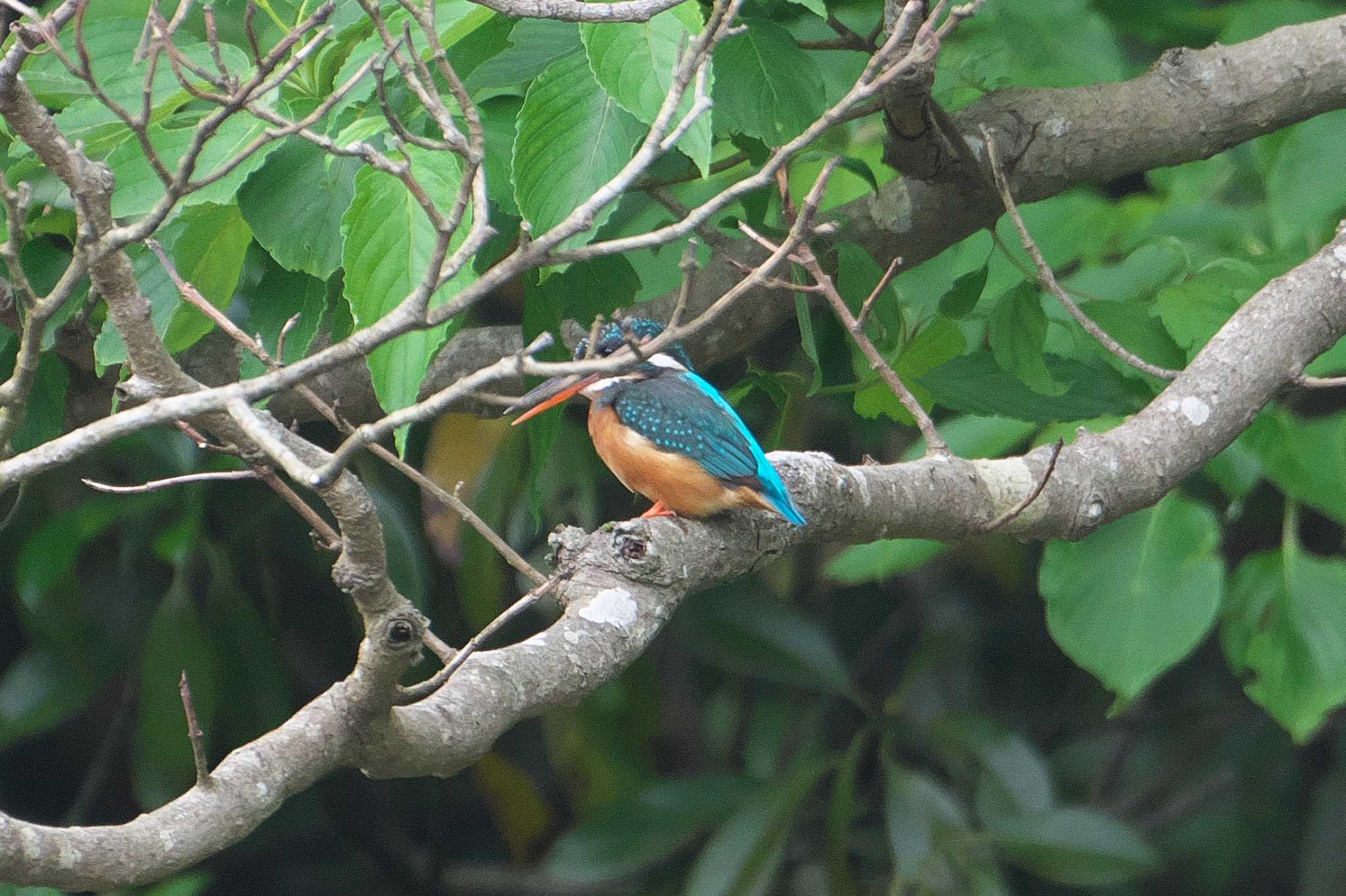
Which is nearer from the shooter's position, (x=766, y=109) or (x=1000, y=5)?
(x=766, y=109)

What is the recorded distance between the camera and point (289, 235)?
166 cm

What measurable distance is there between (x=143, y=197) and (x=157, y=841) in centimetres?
84

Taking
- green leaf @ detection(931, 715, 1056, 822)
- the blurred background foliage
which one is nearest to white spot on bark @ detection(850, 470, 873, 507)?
the blurred background foliage

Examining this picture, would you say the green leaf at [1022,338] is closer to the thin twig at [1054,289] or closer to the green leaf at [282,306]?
the thin twig at [1054,289]

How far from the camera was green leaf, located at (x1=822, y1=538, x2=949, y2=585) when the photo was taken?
9.42 ft

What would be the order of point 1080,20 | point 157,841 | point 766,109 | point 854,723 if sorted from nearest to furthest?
1. point 157,841
2. point 766,109
3. point 1080,20
4. point 854,723

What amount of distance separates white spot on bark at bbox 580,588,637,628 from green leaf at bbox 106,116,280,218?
0.61 metres

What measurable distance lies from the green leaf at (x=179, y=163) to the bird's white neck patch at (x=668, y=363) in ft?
3.37

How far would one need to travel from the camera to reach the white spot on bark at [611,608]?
1485 millimetres

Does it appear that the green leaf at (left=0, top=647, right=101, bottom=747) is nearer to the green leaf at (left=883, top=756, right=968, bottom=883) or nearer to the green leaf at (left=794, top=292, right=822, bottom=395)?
the green leaf at (left=883, top=756, right=968, bottom=883)

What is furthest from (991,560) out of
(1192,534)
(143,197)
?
(143,197)

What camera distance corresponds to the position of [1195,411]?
2.08 m

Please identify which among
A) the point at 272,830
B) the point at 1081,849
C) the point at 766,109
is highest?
the point at 766,109

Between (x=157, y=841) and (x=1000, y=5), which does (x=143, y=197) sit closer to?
(x=157, y=841)
